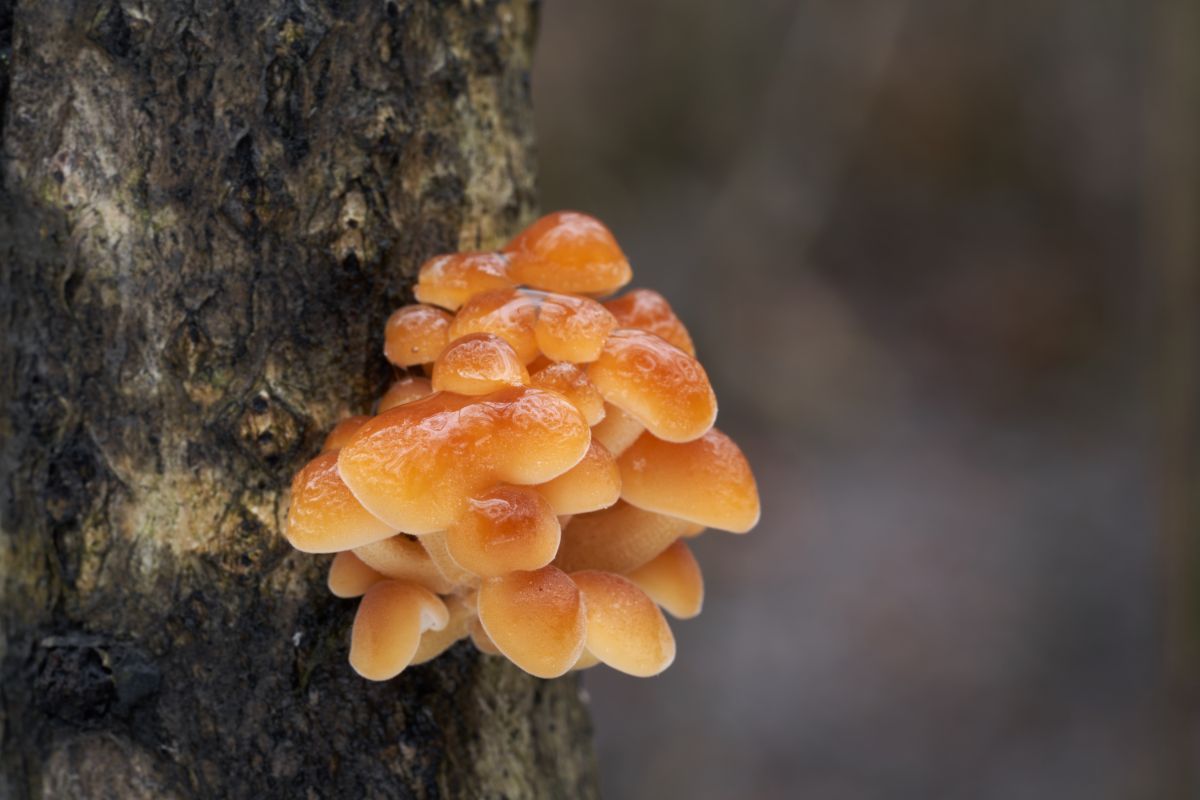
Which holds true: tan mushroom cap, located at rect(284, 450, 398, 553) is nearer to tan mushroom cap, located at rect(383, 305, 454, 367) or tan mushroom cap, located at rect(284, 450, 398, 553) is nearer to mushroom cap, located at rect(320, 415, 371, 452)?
mushroom cap, located at rect(320, 415, 371, 452)

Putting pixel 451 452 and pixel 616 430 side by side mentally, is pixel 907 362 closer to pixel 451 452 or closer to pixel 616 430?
pixel 616 430

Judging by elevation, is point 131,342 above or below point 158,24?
below

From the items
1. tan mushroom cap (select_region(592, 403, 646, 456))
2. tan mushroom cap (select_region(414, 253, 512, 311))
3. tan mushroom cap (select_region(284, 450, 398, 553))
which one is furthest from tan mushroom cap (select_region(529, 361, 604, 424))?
tan mushroom cap (select_region(284, 450, 398, 553))

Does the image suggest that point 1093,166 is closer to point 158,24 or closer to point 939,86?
point 939,86

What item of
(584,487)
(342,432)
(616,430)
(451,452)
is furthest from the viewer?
(616,430)

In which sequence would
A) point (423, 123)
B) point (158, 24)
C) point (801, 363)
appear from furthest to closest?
1. point (801, 363)
2. point (423, 123)
3. point (158, 24)

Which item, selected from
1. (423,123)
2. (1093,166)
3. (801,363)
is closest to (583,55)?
(801,363)

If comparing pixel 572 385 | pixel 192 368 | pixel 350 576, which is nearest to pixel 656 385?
pixel 572 385
